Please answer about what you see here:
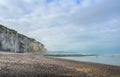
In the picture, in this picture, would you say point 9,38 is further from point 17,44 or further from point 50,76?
point 50,76

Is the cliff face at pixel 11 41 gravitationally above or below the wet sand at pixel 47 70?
above

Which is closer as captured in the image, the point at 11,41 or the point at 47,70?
the point at 47,70

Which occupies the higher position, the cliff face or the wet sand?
the cliff face

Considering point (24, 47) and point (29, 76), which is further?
point (24, 47)

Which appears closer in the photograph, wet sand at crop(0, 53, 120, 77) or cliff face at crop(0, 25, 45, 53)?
wet sand at crop(0, 53, 120, 77)

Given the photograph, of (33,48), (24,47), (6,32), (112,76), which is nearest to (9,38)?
(6,32)

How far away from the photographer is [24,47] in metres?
126

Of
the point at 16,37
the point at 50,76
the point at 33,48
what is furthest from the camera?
the point at 33,48

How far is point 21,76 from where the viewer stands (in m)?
13.3

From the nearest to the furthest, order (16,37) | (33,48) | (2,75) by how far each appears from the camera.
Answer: (2,75) < (16,37) < (33,48)

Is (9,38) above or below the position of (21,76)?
above

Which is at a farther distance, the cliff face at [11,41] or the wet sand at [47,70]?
the cliff face at [11,41]

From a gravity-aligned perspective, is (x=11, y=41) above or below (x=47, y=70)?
above

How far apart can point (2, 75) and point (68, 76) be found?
206 inches
